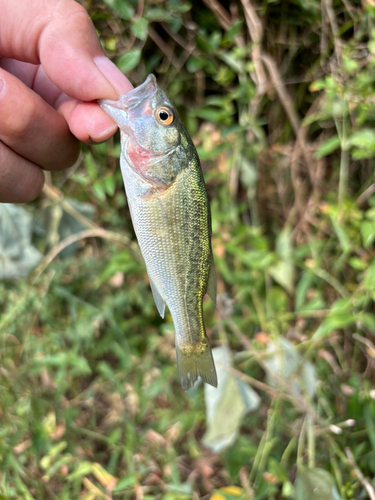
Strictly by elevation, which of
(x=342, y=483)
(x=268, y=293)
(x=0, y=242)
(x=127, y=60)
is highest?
(x=127, y=60)

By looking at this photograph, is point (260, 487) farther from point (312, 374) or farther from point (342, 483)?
point (312, 374)

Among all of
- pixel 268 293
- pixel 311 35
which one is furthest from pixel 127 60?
pixel 268 293

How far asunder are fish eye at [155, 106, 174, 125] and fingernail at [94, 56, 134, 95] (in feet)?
0.37

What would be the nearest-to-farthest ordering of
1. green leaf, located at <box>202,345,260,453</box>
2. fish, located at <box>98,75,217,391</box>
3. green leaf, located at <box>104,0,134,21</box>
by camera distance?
1. fish, located at <box>98,75,217,391</box>
2. green leaf, located at <box>104,0,134,21</box>
3. green leaf, located at <box>202,345,260,453</box>

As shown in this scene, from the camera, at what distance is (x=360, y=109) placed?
184cm

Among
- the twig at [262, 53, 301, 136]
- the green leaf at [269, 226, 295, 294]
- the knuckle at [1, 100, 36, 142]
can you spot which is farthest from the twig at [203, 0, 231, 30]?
the knuckle at [1, 100, 36, 142]

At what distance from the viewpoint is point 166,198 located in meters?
1.12

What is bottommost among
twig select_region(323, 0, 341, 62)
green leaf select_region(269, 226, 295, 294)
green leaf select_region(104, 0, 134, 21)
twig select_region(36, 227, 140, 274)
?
green leaf select_region(269, 226, 295, 294)

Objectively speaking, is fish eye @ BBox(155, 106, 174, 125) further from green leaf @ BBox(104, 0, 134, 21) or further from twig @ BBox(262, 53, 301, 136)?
twig @ BBox(262, 53, 301, 136)

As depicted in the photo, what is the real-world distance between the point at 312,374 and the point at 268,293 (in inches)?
21.2

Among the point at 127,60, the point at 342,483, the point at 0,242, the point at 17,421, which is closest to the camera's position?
the point at 127,60

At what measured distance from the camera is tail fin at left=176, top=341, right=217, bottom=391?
1.18 m

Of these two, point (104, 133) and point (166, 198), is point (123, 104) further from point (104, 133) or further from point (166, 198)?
point (166, 198)

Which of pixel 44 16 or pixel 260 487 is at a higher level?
pixel 44 16
